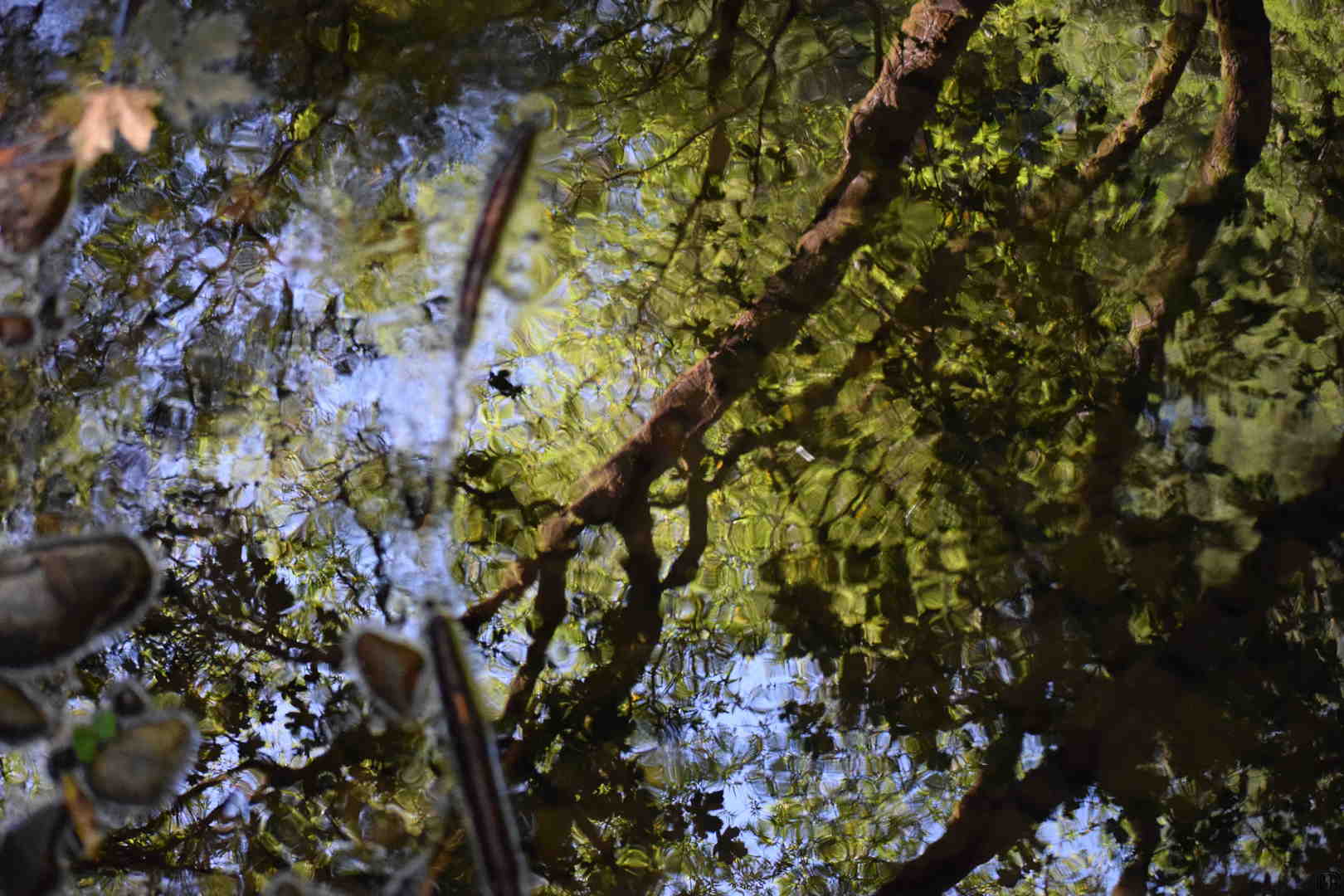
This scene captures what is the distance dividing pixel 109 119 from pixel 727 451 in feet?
3.00

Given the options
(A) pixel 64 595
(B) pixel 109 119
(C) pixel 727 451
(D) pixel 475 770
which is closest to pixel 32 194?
(B) pixel 109 119

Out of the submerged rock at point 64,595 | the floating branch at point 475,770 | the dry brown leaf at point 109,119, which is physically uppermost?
the dry brown leaf at point 109,119

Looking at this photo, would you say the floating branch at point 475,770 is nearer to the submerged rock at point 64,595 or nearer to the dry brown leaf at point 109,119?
the submerged rock at point 64,595

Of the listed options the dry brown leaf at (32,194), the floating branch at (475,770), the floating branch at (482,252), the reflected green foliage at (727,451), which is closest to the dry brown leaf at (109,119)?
the dry brown leaf at (32,194)

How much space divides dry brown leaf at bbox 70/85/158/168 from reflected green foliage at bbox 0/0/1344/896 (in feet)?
2.00

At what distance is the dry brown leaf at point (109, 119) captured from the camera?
58cm

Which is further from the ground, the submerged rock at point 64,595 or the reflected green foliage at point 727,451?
the reflected green foliage at point 727,451

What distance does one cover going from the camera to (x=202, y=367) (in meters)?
1.35

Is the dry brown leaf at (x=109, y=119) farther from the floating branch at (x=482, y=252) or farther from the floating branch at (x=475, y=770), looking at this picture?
the floating branch at (x=475, y=770)

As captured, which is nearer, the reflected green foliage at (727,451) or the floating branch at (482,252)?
the floating branch at (482,252)

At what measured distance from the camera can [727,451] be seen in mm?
1382

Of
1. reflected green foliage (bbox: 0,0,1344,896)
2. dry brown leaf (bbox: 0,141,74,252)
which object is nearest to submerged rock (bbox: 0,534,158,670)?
dry brown leaf (bbox: 0,141,74,252)

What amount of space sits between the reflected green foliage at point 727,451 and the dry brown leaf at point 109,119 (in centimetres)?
61

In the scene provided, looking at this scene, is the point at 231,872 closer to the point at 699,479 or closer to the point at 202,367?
the point at 202,367
